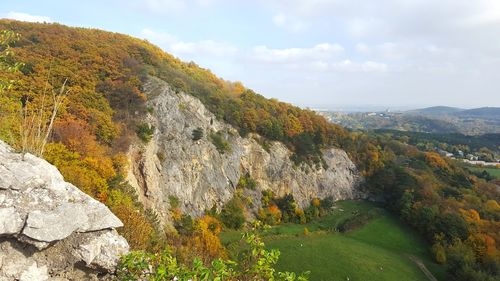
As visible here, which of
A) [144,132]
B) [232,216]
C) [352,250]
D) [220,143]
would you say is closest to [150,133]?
[144,132]

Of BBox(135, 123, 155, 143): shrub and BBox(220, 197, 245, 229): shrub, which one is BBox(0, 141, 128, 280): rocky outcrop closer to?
BBox(135, 123, 155, 143): shrub

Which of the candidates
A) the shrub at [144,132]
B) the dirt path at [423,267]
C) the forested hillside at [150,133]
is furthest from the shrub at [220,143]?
the dirt path at [423,267]

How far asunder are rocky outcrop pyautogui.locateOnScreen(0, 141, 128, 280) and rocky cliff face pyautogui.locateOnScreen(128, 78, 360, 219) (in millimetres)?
27589

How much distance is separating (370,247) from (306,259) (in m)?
12.4

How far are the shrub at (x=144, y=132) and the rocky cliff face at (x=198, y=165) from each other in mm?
941

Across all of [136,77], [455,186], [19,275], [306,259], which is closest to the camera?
[19,275]

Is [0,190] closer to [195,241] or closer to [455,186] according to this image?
[195,241]

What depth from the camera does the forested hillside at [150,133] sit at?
1033 inches

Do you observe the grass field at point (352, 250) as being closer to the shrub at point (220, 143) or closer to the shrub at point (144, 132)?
the shrub at point (220, 143)

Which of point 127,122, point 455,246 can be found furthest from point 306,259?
point 127,122

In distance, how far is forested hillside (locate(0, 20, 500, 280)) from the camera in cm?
2625

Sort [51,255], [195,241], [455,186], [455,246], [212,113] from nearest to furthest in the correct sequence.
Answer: [51,255], [195,241], [455,246], [212,113], [455,186]

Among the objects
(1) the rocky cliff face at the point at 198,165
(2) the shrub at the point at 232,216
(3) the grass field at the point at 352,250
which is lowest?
(3) the grass field at the point at 352,250

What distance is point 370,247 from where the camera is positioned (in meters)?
46.5
